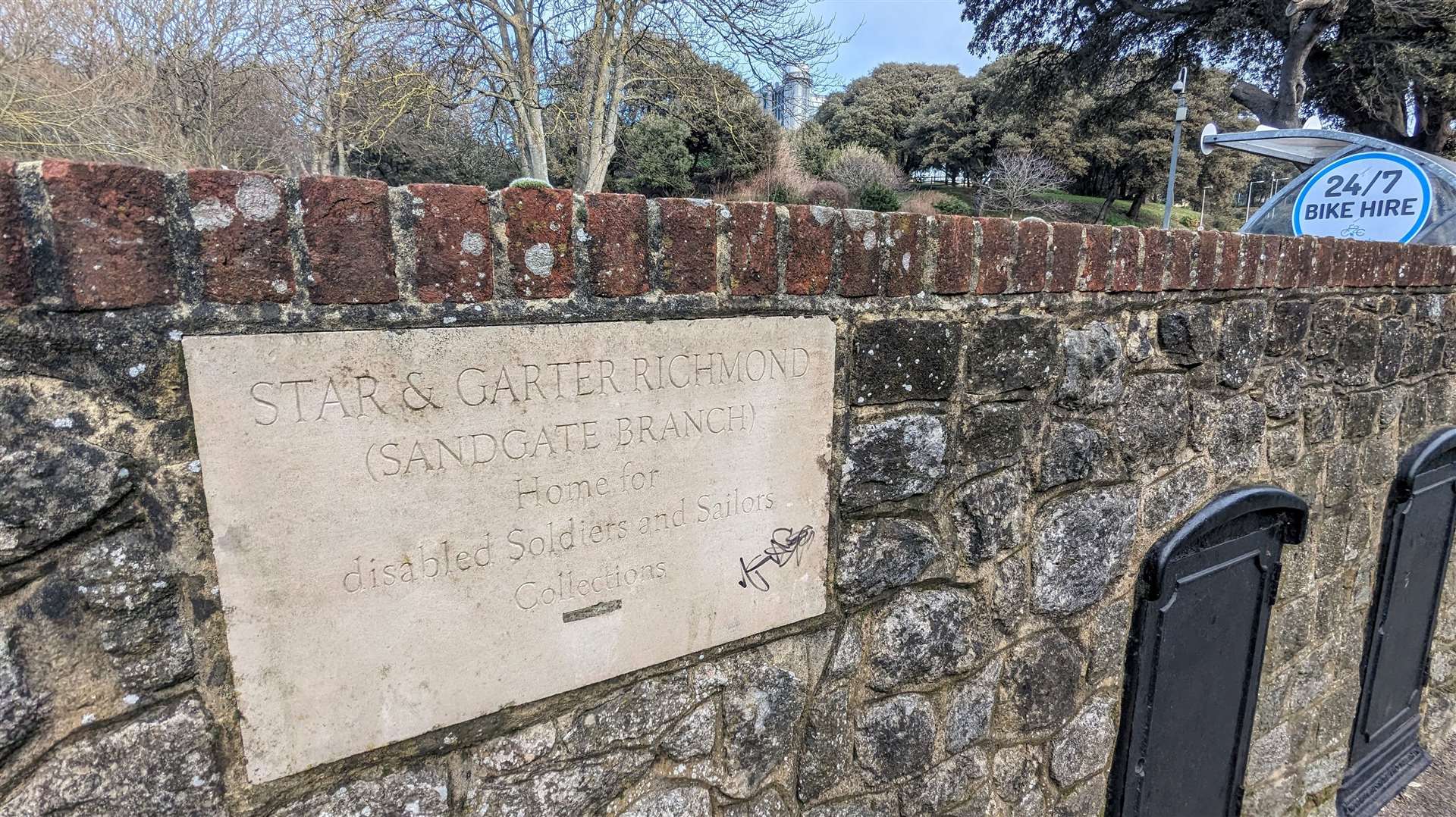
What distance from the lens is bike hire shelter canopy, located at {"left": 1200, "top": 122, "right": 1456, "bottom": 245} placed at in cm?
366

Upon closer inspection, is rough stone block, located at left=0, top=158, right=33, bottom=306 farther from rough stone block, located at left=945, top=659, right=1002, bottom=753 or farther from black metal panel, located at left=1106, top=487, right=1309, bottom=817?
black metal panel, located at left=1106, top=487, right=1309, bottom=817

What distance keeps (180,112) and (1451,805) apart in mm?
13811

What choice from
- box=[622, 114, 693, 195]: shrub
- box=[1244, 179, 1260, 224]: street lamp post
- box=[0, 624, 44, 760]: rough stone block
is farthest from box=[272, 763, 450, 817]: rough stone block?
box=[1244, 179, 1260, 224]: street lamp post

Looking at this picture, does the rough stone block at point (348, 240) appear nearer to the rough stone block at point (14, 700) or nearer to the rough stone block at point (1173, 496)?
the rough stone block at point (14, 700)

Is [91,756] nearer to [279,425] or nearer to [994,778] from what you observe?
[279,425]

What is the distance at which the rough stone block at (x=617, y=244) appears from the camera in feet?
3.98

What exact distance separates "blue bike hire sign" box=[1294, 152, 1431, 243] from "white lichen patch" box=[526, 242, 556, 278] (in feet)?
13.7

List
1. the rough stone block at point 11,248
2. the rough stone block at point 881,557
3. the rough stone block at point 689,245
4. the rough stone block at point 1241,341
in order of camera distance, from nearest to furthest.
→ the rough stone block at point 11,248 < the rough stone block at point 689,245 < the rough stone block at point 881,557 < the rough stone block at point 1241,341

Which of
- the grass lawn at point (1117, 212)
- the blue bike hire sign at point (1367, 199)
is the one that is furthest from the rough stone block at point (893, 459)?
the grass lawn at point (1117, 212)

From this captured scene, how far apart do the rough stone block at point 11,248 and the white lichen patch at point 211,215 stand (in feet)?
0.54

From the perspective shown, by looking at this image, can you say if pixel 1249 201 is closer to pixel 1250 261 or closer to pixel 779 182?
pixel 779 182

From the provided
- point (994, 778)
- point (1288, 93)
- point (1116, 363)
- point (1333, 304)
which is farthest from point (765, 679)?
point (1288, 93)

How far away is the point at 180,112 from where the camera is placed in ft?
31.6

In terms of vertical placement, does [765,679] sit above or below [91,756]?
below
